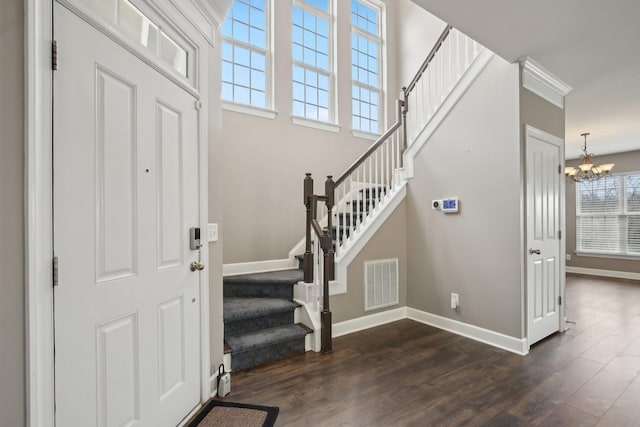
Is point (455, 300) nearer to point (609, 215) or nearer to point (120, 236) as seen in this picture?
point (120, 236)

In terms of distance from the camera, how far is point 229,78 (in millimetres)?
4078

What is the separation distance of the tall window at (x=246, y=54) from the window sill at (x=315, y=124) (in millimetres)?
465

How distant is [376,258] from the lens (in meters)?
3.74

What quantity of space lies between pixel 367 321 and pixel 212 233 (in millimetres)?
2255

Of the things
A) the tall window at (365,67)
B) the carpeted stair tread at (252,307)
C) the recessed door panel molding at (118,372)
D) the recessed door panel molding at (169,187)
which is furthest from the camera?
the tall window at (365,67)

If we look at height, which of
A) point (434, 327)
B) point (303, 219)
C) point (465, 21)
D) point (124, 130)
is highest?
point (465, 21)

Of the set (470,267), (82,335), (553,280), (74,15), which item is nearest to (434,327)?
(470,267)

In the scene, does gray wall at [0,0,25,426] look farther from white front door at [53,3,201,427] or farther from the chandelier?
the chandelier

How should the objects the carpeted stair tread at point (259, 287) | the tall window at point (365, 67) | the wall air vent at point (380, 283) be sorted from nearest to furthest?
the carpeted stair tread at point (259, 287) < the wall air vent at point (380, 283) < the tall window at point (365, 67)

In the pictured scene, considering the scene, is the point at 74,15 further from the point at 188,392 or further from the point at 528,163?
the point at 528,163

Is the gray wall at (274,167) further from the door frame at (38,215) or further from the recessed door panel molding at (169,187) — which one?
the door frame at (38,215)

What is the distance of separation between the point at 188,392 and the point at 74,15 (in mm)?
2050

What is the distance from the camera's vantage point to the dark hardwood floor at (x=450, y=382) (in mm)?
2000

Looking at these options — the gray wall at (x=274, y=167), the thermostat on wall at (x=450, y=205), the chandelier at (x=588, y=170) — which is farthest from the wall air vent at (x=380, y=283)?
Answer: the chandelier at (x=588, y=170)
